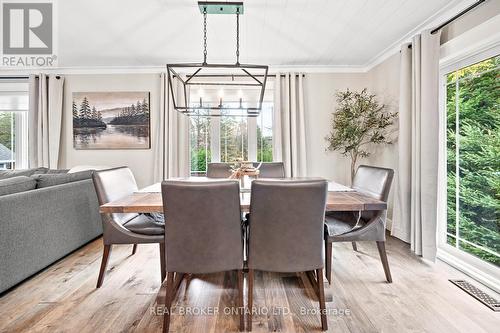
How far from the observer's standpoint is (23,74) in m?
3.99

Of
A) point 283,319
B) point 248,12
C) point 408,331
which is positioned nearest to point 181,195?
point 283,319

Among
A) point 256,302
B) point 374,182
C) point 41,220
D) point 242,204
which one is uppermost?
point 374,182

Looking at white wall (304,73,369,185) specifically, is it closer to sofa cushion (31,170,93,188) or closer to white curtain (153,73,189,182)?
white curtain (153,73,189,182)

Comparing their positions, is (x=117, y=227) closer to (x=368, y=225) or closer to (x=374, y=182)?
(x=368, y=225)

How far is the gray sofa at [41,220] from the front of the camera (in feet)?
6.36

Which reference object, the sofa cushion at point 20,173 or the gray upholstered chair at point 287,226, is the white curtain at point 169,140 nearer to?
the sofa cushion at point 20,173

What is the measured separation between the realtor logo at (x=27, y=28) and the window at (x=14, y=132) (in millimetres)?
1260

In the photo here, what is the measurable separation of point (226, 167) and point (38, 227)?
6.10 feet

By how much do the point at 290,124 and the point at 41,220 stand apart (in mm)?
3220

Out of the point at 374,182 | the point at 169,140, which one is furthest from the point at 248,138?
the point at 374,182

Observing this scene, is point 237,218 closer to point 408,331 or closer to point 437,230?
point 408,331

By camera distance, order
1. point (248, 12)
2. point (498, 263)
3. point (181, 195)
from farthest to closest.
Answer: point (248, 12) < point (498, 263) < point (181, 195)

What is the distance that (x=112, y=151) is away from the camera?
403 cm

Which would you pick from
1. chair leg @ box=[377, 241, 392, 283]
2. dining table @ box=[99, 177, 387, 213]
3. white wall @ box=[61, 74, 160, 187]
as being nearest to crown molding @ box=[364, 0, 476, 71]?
dining table @ box=[99, 177, 387, 213]
